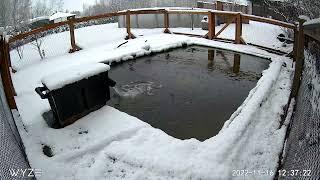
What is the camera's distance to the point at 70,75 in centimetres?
589

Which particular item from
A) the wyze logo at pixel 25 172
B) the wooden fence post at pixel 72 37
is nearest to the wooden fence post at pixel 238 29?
the wooden fence post at pixel 72 37

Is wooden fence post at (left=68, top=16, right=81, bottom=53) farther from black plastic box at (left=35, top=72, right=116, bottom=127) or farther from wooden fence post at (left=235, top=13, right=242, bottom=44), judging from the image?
wooden fence post at (left=235, top=13, right=242, bottom=44)

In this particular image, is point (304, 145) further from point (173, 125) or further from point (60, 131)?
point (60, 131)

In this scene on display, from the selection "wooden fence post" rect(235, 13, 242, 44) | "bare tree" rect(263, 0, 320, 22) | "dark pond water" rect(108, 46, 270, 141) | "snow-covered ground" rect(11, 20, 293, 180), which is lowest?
"snow-covered ground" rect(11, 20, 293, 180)

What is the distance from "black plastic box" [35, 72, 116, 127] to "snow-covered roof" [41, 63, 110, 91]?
88mm

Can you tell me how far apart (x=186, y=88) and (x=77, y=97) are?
2.62 metres

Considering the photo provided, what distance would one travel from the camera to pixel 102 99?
6477 millimetres

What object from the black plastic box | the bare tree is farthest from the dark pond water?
the bare tree

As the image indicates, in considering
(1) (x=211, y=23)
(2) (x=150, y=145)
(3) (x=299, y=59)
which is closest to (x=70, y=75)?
(2) (x=150, y=145)

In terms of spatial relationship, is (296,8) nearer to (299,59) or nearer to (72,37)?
(299,59)

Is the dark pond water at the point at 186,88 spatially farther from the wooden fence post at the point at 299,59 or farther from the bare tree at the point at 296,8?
the bare tree at the point at 296,8

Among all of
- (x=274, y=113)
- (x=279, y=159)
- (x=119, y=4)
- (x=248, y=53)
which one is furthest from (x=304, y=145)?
(x=119, y=4)

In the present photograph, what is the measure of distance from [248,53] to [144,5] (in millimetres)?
34209

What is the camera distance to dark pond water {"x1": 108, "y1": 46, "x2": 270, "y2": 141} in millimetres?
6023
